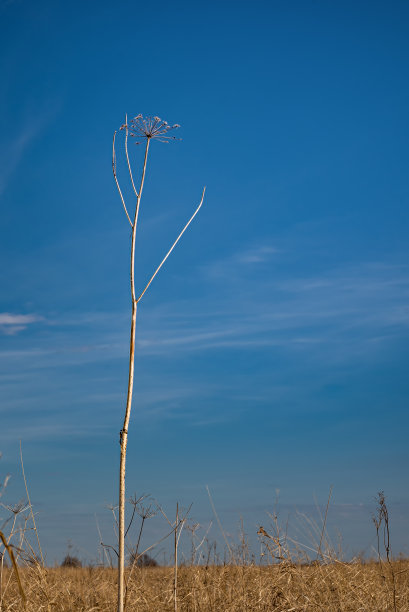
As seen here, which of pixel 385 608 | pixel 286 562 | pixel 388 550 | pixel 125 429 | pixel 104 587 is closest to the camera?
pixel 125 429

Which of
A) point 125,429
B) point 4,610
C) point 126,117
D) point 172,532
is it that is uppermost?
point 126,117

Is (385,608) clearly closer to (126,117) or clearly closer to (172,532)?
(172,532)

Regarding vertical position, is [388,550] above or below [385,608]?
above

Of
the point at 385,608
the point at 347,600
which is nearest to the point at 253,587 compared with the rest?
the point at 347,600

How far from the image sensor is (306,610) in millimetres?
5793

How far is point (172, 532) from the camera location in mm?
4551

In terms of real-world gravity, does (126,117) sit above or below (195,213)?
above

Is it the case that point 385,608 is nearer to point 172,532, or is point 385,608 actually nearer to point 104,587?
point 172,532

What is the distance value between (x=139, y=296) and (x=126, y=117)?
1.31 meters

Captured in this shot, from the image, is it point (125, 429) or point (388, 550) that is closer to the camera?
point (125, 429)

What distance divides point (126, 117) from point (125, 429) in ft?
6.71

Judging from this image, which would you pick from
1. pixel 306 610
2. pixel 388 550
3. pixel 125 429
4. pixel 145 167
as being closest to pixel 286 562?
pixel 306 610

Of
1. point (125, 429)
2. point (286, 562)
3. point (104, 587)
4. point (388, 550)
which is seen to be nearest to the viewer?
point (125, 429)

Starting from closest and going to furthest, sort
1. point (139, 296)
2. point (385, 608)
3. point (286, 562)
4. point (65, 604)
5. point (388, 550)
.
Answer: point (139, 296) → point (388, 550) → point (385, 608) → point (65, 604) → point (286, 562)
